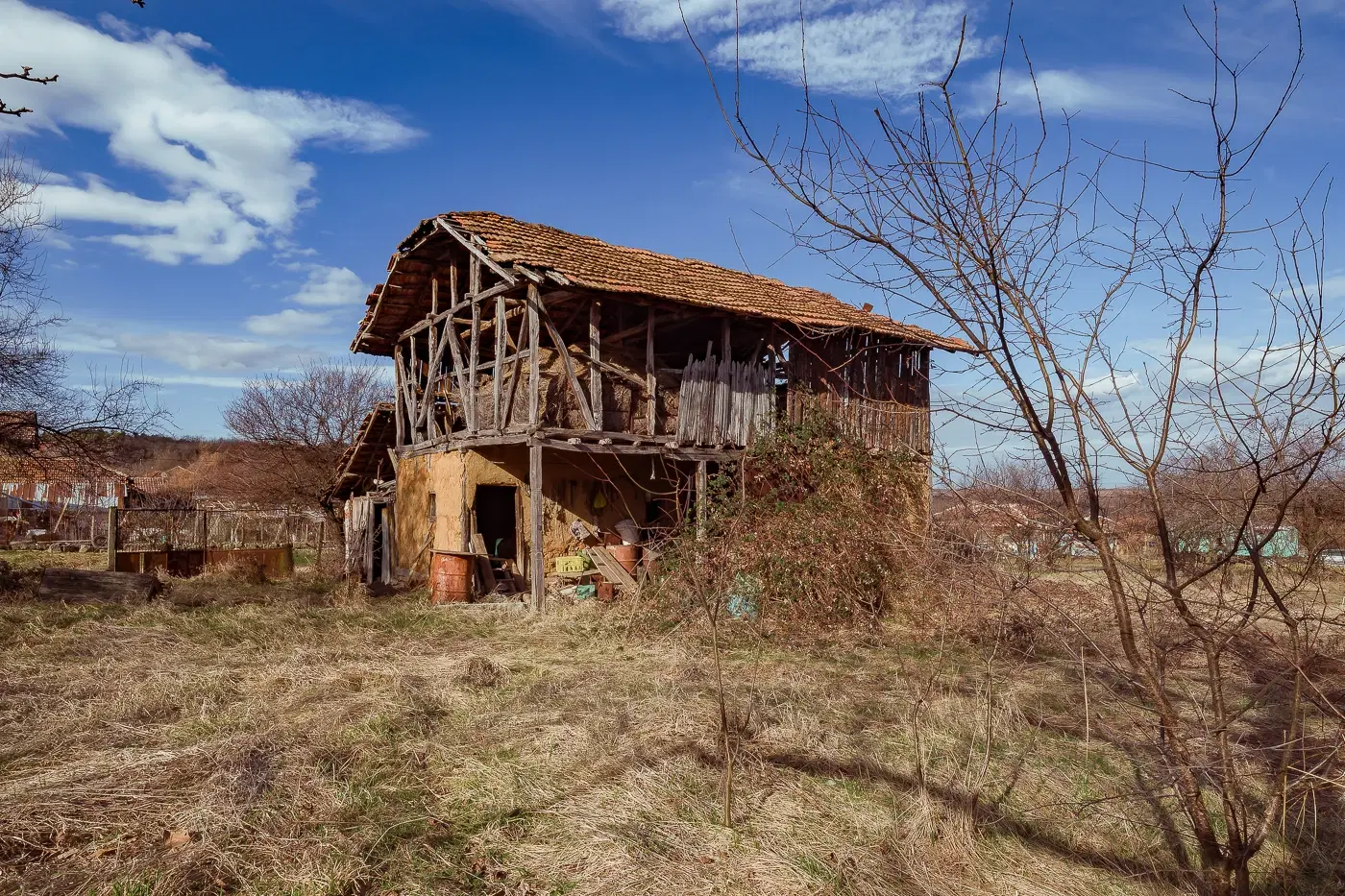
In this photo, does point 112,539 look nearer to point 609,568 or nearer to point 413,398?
point 413,398

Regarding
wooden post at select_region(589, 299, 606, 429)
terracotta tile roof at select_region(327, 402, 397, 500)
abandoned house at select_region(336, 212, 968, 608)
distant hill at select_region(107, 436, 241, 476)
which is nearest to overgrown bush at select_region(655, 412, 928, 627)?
abandoned house at select_region(336, 212, 968, 608)

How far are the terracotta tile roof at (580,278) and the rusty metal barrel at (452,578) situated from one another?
14.5ft

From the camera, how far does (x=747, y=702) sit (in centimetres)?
611

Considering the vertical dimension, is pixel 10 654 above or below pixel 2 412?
below

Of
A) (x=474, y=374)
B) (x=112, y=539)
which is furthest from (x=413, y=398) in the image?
(x=112, y=539)

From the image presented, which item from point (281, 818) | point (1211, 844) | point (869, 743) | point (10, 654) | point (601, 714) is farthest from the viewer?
point (10, 654)

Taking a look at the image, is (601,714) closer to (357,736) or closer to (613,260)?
(357,736)

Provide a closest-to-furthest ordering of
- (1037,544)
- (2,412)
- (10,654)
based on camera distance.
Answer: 1. (1037,544)
2. (10,654)
3. (2,412)

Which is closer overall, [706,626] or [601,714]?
[601,714]

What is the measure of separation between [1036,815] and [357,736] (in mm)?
4208

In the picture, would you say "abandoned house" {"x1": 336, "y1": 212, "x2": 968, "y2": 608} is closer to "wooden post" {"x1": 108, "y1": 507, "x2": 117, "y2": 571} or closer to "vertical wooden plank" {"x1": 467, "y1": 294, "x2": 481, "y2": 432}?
"vertical wooden plank" {"x1": 467, "y1": 294, "x2": 481, "y2": 432}

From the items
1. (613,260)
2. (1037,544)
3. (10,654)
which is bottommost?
(10,654)

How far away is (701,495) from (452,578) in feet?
12.9

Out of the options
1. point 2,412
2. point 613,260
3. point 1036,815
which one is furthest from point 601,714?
point 2,412
